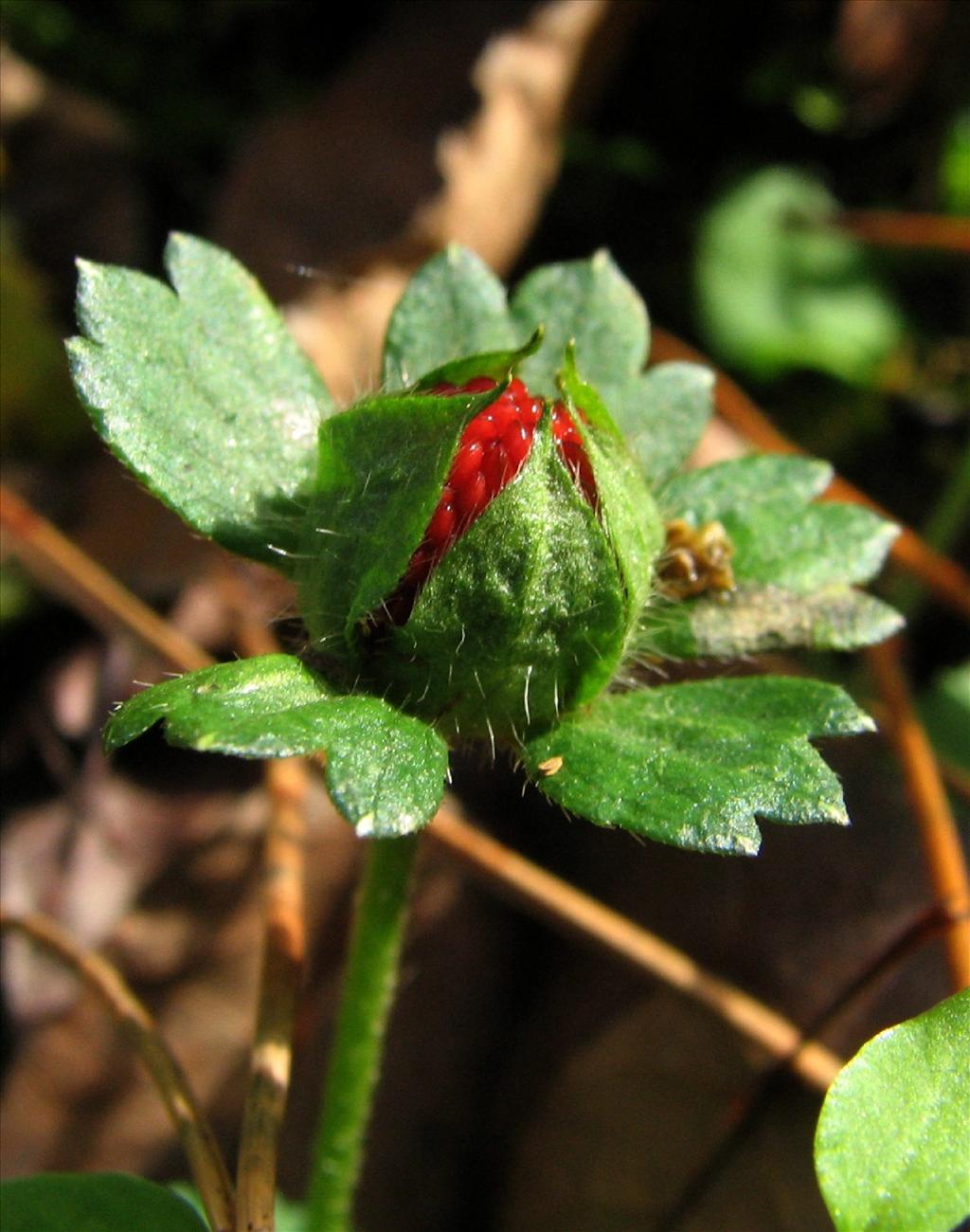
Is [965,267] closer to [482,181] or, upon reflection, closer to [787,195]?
[787,195]

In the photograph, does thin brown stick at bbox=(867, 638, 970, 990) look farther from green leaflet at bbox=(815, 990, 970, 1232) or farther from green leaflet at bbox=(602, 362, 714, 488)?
green leaflet at bbox=(602, 362, 714, 488)

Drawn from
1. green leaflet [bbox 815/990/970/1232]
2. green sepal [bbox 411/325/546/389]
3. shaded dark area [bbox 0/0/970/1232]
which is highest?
green sepal [bbox 411/325/546/389]

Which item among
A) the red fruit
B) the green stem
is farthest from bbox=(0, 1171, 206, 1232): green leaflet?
the red fruit

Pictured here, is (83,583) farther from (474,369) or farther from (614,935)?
(474,369)

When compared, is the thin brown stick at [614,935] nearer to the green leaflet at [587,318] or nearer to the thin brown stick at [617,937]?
the thin brown stick at [617,937]

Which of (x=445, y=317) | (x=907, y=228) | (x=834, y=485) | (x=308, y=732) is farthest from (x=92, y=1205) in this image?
(x=907, y=228)
